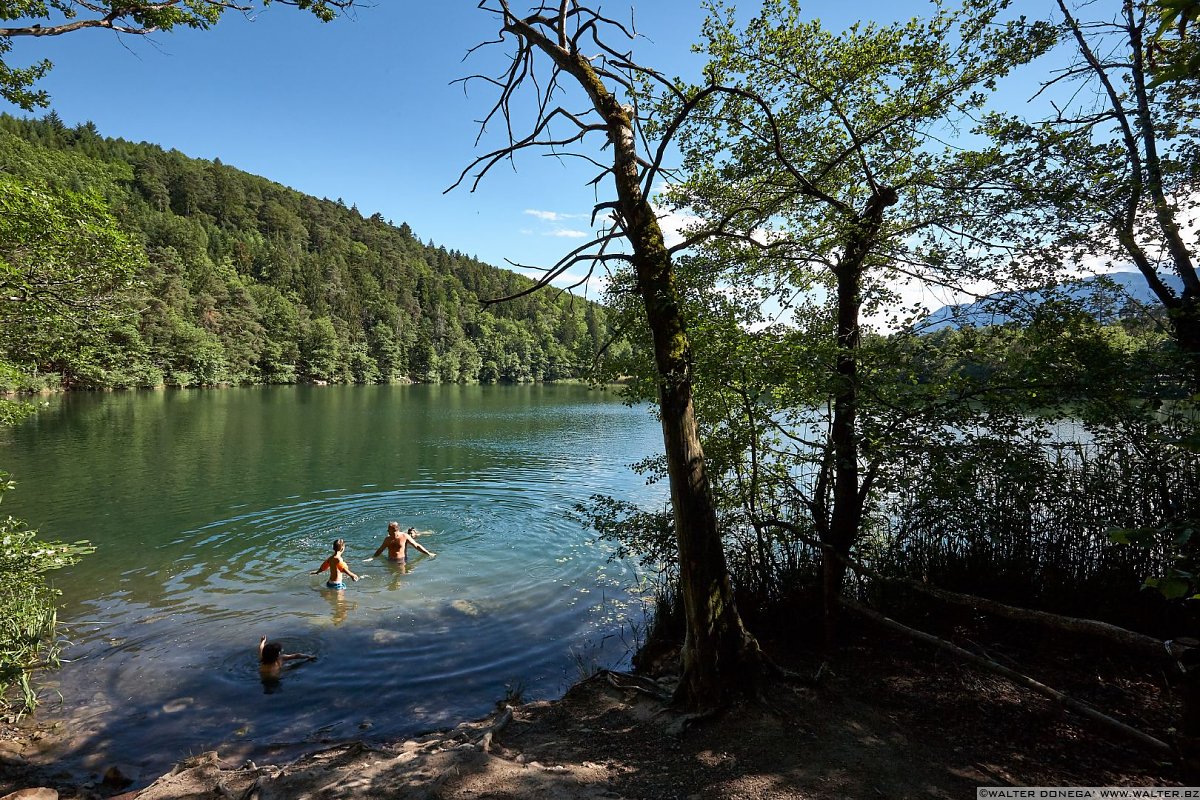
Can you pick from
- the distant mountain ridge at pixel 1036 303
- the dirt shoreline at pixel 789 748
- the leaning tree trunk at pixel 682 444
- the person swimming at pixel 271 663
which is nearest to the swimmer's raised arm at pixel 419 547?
the person swimming at pixel 271 663

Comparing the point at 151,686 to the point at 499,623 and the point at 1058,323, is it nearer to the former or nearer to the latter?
the point at 499,623

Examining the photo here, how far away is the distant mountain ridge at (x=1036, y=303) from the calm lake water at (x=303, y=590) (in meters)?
5.86

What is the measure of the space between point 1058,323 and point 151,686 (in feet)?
35.5

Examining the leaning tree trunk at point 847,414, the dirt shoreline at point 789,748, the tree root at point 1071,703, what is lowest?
the dirt shoreline at point 789,748

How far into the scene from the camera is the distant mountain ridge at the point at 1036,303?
17.2ft

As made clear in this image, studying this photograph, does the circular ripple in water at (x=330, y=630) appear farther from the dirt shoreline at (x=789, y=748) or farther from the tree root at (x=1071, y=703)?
the tree root at (x=1071, y=703)

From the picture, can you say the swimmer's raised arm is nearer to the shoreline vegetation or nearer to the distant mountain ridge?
the shoreline vegetation

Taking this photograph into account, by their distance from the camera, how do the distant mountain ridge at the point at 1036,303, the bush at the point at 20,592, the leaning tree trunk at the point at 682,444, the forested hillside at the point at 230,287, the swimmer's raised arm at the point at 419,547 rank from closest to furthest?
the leaning tree trunk at the point at 682,444
the distant mountain ridge at the point at 1036,303
the bush at the point at 20,592
the forested hillside at the point at 230,287
the swimmer's raised arm at the point at 419,547

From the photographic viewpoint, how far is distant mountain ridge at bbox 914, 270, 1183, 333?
5230 millimetres

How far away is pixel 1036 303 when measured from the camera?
5.36 metres

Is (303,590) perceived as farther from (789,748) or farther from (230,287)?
(230,287)

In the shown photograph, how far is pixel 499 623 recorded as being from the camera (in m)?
Result: 9.15

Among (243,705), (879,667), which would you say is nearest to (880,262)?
(879,667)

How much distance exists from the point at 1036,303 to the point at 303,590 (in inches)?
464
